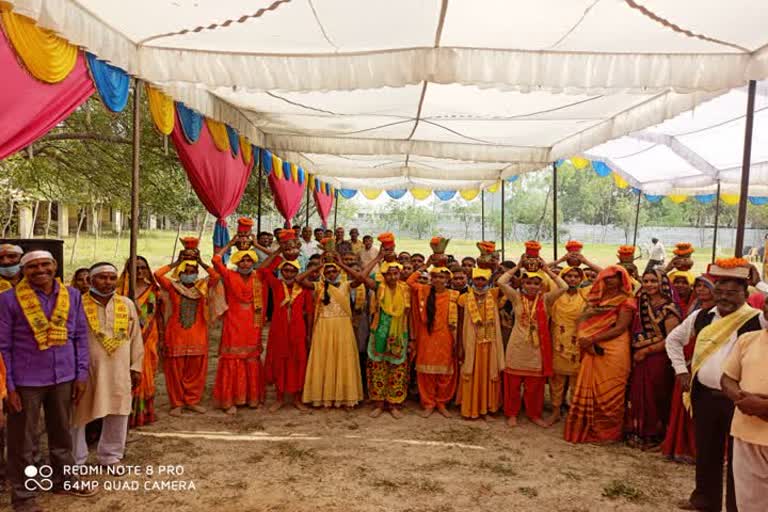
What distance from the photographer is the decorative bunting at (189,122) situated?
5.22 meters

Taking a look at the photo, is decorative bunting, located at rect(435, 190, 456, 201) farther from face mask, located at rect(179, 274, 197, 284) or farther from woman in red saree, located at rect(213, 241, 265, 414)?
face mask, located at rect(179, 274, 197, 284)

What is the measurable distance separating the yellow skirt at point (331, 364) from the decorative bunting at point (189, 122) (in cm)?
222

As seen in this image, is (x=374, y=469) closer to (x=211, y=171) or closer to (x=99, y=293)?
(x=99, y=293)

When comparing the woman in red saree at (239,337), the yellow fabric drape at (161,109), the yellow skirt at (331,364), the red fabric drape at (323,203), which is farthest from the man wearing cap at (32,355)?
the red fabric drape at (323,203)

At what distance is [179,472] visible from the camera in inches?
145

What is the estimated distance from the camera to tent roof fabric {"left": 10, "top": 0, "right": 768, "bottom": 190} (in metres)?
3.25

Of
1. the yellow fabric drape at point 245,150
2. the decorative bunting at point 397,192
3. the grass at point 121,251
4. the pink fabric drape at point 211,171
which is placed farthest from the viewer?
the grass at point 121,251

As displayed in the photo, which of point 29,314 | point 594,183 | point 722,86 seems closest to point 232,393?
point 29,314

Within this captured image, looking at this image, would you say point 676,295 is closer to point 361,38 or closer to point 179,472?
point 361,38

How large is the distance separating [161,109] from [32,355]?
2521 mm

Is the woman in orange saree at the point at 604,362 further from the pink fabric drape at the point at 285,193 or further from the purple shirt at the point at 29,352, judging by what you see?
the pink fabric drape at the point at 285,193

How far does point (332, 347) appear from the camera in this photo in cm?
497

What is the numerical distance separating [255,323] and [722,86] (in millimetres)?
4108

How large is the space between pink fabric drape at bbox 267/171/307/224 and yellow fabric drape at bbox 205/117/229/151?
2888 millimetres
